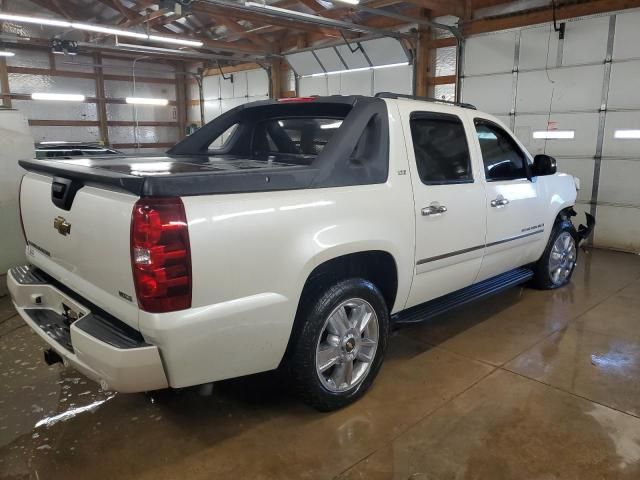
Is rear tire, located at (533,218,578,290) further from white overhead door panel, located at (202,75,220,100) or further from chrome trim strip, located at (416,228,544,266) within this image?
white overhead door panel, located at (202,75,220,100)

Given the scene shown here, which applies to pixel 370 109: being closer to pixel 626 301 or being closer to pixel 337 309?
pixel 337 309

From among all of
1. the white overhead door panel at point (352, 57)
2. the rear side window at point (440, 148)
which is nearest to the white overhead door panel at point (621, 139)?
the rear side window at point (440, 148)

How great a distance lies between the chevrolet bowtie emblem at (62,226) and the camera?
2.31 metres

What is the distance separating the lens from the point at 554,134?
25.7ft

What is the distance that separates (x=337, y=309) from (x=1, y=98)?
44.6 ft

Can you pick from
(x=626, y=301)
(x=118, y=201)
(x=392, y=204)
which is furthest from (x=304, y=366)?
(x=626, y=301)

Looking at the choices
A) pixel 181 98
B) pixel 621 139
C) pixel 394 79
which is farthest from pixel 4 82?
pixel 621 139

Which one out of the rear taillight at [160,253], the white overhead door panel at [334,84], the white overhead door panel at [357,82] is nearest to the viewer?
the rear taillight at [160,253]

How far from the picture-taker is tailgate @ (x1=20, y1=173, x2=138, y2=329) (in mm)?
2010

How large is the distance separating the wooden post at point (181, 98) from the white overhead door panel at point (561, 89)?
11.8m

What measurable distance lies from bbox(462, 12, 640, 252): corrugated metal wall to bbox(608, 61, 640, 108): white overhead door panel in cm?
1

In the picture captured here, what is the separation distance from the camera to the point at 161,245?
192 centimetres

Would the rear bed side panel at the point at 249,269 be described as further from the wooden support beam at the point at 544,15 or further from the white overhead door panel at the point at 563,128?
the wooden support beam at the point at 544,15

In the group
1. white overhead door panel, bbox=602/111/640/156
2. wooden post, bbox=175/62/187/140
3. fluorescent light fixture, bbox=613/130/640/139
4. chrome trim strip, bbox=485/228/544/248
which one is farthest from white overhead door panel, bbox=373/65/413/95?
wooden post, bbox=175/62/187/140
